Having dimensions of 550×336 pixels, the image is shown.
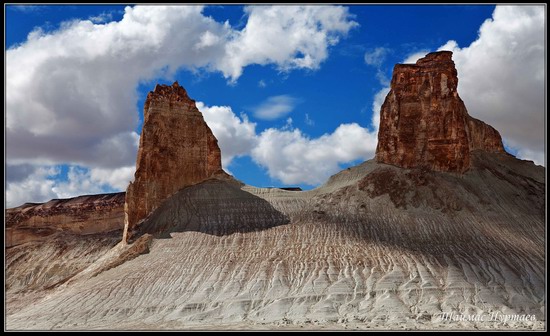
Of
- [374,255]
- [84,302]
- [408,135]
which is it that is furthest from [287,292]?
[408,135]

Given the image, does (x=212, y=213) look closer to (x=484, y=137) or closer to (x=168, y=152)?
(x=168, y=152)

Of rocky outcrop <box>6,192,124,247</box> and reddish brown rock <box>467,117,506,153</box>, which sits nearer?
reddish brown rock <box>467,117,506,153</box>

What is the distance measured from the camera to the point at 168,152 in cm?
6162

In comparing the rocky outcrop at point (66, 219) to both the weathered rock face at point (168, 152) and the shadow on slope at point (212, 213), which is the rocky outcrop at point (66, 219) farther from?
the shadow on slope at point (212, 213)

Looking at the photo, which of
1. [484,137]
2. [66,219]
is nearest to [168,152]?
[66,219]

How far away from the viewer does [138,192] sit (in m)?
59.5

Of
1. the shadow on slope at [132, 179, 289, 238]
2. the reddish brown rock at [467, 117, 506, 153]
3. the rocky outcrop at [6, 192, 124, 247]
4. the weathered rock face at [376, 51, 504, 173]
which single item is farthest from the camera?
the rocky outcrop at [6, 192, 124, 247]

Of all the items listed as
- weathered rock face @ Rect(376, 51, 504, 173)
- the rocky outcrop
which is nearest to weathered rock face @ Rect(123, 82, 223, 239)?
weathered rock face @ Rect(376, 51, 504, 173)

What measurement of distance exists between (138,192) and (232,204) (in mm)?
9046

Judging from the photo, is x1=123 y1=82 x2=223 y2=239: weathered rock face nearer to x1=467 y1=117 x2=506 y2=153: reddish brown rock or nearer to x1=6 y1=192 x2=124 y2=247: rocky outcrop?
x1=6 y1=192 x2=124 y2=247: rocky outcrop

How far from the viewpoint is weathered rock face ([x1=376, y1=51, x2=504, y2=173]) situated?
63125 millimetres

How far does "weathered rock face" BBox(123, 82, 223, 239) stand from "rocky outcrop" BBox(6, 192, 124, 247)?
2632 centimetres

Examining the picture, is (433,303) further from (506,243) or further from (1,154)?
(1,154)

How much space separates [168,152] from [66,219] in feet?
107
